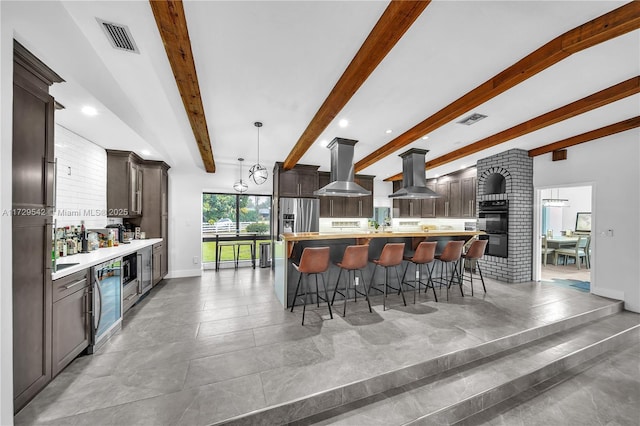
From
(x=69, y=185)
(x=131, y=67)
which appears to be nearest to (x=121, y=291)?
(x=69, y=185)

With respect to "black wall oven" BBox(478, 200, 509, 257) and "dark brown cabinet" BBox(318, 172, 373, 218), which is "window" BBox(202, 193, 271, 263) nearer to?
"dark brown cabinet" BBox(318, 172, 373, 218)

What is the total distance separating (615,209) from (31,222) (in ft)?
22.9

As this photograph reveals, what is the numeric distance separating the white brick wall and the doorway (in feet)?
25.3

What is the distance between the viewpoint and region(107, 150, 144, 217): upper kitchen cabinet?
393 centimetres

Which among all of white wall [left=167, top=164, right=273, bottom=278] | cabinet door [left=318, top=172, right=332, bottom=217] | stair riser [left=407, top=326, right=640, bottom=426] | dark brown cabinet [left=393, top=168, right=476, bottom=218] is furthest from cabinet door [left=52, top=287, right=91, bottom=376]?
dark brown cabinet [left=393, top=168, right=476, bottom=218]

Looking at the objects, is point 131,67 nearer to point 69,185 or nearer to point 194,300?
point 69,185

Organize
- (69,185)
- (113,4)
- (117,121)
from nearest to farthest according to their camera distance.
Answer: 1. (113,4)
2. (117,121)
3. (69,185)

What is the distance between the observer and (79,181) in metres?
3.23

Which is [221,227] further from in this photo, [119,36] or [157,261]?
[119,36]

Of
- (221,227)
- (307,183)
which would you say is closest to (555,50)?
(307,183)

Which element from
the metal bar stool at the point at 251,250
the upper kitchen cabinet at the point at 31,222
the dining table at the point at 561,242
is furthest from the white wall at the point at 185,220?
the dining table at the point at 561,242

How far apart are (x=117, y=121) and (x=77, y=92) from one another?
0.65m

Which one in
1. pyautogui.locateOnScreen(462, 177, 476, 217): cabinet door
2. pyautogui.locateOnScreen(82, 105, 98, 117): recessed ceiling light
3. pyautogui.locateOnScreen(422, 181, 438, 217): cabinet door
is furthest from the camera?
pyautogui.locateOnScreen(422, 181, 438, 217): cabinet door

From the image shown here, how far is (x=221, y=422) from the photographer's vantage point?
1.57 meters
